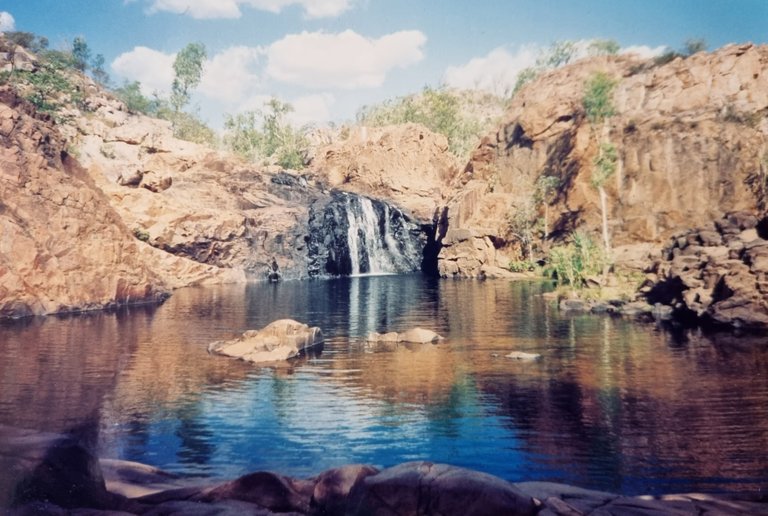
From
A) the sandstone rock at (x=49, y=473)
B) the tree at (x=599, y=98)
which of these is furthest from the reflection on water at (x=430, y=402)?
the tree at (x=599, y=98)

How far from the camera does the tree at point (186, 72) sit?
399 feet

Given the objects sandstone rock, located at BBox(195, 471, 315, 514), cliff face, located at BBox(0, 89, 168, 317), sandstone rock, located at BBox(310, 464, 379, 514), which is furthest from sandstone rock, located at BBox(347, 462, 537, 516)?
cliff face, located at BBox(0, 89, 168, 317)

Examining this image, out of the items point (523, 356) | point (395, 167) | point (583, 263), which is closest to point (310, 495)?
point (523, 356)

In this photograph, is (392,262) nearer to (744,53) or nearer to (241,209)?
(241,209)

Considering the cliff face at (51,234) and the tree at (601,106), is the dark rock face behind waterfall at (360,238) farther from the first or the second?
the cliff face at (51,234)

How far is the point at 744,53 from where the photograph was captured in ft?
219

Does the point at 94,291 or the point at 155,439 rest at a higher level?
the point at 94,291

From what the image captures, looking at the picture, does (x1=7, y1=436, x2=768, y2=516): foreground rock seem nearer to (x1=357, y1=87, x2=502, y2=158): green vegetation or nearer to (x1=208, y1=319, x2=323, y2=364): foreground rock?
(x1=208, y1=319, x2=323, y2=364): foreground rock

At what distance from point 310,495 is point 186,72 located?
129 meters

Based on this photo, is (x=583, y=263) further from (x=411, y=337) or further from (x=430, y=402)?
(x=430, y=402)

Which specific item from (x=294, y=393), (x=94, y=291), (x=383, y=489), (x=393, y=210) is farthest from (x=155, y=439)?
(x=393, y=210)

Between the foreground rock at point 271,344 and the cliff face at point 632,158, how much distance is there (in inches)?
1984

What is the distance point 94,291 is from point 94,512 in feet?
128

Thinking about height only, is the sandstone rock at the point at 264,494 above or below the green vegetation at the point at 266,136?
below
